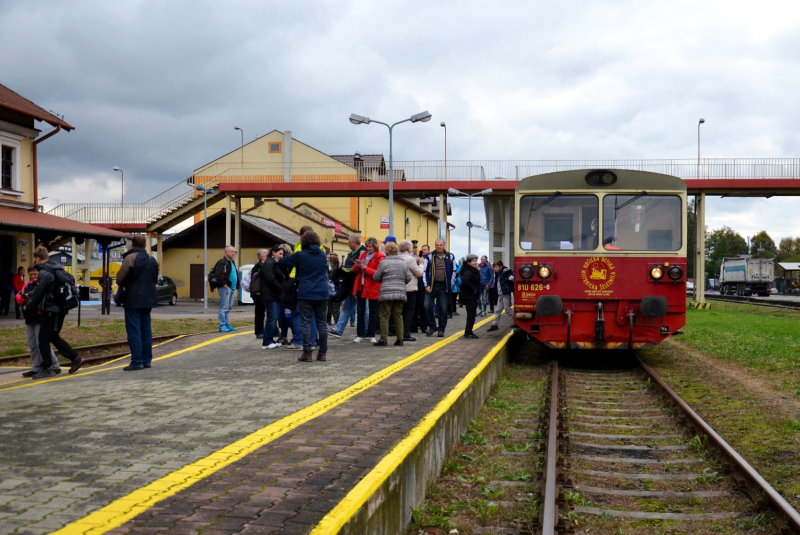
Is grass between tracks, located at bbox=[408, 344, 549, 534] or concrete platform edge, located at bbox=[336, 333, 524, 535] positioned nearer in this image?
concrete platform edge, located at bbox=[336, 333, 524, 535]

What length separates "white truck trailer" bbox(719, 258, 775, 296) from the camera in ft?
207

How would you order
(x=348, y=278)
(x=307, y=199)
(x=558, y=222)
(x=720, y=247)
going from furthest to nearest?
1. (x=720, y=247)
2. (x=307, y=199)
3. (x=348, y=278)
4. (x=558, y=222)

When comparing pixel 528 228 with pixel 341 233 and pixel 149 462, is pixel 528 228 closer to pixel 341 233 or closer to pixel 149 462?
pixel 149 462

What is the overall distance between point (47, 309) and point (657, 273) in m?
8.64

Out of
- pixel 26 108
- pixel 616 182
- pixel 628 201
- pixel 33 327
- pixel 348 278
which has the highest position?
pixel 26 108

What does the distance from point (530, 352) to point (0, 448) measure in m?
12.5

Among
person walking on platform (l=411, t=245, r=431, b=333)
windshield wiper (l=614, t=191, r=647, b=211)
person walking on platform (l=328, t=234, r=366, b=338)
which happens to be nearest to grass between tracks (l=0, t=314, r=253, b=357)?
person walking on platform (l=328, t=234, r=366, b=338)

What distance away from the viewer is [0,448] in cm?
496

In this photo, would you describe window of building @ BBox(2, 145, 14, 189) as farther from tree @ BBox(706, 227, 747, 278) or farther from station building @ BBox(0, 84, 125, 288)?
tree @ BBox(706, 227, 747, 278)

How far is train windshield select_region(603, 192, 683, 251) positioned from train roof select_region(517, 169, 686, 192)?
0.51 ft

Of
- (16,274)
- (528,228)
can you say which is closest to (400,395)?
(528,228)

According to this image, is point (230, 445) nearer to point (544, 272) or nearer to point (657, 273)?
point (544, 272)

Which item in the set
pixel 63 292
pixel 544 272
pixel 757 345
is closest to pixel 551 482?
pixel 544 272

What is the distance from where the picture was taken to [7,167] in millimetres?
25844
